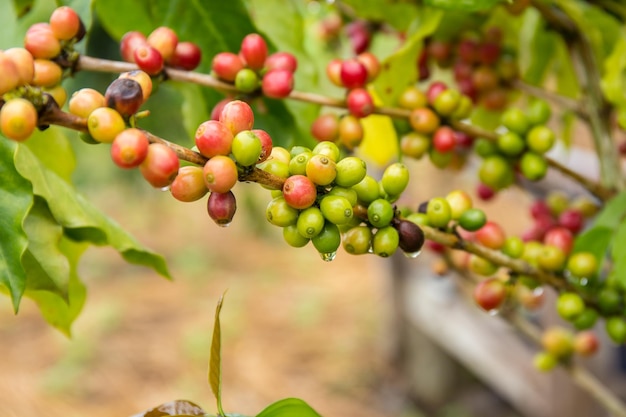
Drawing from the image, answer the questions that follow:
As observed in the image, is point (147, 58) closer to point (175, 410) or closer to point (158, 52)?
point (158, 52)

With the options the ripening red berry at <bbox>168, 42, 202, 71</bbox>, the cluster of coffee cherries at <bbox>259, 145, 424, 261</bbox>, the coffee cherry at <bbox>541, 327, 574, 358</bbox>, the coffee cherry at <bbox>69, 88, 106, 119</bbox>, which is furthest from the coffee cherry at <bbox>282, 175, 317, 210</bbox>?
the coffee cherry at <bbox>541, 327, 574, 358</bbox>

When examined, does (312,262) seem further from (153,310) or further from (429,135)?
(429,135)

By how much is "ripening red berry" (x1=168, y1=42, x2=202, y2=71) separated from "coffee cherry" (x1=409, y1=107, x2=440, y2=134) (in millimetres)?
188

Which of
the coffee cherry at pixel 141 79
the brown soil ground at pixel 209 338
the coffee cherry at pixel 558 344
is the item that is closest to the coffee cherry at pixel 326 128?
the coffee cherry at pixel 141 79

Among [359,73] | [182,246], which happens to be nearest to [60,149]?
[359,73]

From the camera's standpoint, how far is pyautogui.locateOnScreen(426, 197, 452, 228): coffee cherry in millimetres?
511

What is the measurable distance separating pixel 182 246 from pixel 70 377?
172 cm

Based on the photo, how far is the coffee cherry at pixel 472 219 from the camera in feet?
1.74

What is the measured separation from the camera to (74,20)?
0.51m

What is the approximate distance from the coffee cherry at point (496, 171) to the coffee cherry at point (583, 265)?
103mm

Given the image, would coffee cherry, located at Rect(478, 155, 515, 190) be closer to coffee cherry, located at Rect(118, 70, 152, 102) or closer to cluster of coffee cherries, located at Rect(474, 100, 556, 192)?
cluster of coffee cherries, located at Rect(474, 100, 556, 192)

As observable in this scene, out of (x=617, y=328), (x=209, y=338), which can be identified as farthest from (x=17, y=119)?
(x=209, y=338)

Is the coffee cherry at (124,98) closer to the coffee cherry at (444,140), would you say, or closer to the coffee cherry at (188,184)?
the coffee cherry at (188,184)

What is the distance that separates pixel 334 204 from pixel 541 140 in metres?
0.30
